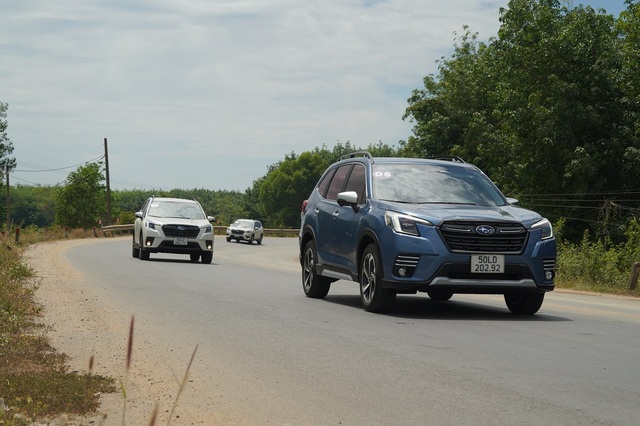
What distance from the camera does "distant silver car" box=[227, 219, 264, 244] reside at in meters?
64.9

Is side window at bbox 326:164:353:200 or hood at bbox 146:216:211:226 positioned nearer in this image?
side window at bbox 326:164:353:200

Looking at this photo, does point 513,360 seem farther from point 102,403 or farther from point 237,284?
point 237,284

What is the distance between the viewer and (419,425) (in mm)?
5836

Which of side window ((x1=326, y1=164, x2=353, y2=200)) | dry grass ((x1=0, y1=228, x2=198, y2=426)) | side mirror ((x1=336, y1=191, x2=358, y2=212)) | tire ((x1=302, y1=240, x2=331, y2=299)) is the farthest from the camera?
tire ((x1=302, y1=240, x2=331, y2=299))

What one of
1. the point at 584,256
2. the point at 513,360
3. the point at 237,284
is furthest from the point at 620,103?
the point at 513,360

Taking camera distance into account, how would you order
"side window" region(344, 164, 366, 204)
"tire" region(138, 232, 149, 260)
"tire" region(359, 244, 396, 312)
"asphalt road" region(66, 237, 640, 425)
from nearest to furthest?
"asphalt road" region(66, 237, 640, 425)
"tire" region(359, 244, 396, 312)
"side window" region(344, 164, 366, 204)
"tire" region(138, 232, 149, 260)

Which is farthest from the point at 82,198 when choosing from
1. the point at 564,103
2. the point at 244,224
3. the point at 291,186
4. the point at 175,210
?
the point at 175,210

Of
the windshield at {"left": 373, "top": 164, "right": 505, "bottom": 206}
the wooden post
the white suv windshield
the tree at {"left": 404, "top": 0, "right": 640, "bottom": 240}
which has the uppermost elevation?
the tree at {"left": 404, "top": 0, "right": 640, "bottom": 240}

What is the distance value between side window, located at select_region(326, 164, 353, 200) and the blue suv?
0.65 feet

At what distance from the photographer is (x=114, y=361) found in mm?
8328

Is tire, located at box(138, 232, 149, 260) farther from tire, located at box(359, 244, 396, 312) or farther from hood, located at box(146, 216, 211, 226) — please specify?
tire, located at box(359, 244, 396, 312)

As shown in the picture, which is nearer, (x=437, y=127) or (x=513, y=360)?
(x=513, y=360)

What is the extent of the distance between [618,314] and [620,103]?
34508 mm

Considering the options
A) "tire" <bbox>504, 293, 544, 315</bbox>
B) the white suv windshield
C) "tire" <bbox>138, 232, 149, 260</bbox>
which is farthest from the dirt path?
the white suv windshield
